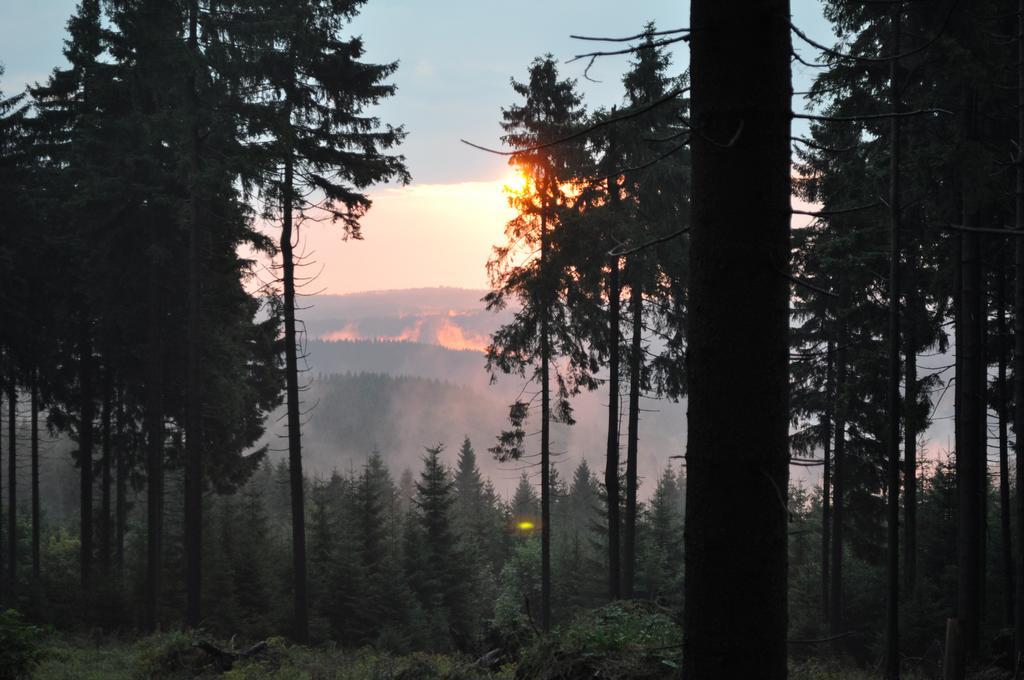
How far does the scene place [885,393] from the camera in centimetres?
1516

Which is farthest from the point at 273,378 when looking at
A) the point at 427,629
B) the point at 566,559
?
the point at 566,559

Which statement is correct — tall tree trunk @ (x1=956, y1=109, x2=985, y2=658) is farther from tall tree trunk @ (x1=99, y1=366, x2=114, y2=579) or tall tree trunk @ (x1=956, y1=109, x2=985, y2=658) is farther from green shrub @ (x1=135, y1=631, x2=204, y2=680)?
tall tree trunk @ (x1=99, y1=366, x2=114, y2=579)

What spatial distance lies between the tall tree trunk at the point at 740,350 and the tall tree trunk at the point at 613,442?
1624 cm

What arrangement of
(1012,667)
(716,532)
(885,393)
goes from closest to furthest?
1. (716,532)
2. (1012,667)
3. (885,393)

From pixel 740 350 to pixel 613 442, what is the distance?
16.8m

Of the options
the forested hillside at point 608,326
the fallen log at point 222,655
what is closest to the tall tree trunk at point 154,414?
the forested hillside at point 608,326

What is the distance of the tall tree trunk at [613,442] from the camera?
63.0 feet

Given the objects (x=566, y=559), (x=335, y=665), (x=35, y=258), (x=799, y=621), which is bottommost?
(x=566, y=559)

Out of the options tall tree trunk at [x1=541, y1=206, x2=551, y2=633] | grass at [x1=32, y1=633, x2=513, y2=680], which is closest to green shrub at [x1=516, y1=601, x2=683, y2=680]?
grass at [x1=32, y1=633, x2=513, y2=680]

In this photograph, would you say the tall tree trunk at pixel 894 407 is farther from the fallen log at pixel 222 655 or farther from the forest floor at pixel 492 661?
the fallen log at pixel 222 655

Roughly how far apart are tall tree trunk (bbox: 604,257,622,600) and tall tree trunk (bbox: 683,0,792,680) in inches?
639

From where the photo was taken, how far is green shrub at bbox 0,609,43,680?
7.66 meters

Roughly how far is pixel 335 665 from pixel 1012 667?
A: 35.0 ft

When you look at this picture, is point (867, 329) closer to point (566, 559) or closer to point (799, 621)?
point (799, 621)
